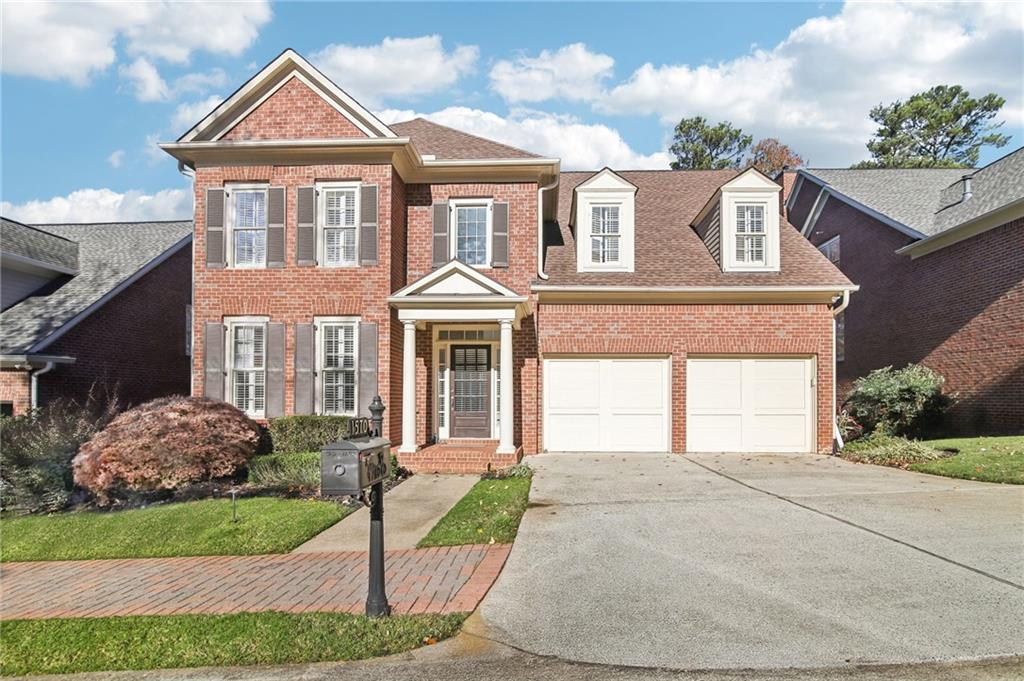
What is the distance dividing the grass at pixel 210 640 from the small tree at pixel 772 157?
34.2 meters

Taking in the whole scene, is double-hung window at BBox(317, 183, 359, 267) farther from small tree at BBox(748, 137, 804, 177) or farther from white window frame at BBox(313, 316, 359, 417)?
small tree at BBox(748, 137, 804, 177)

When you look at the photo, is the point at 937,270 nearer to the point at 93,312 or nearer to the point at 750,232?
the point at 750,232

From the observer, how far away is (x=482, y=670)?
4.04m

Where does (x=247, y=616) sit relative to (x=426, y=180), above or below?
below

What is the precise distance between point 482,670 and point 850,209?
1938 centimetres

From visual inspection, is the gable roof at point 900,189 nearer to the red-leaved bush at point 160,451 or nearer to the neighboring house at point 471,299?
the neighboring house at point 471,299

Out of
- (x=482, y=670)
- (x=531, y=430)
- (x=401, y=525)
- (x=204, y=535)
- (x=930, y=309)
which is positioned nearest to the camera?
(x=482, y=670)

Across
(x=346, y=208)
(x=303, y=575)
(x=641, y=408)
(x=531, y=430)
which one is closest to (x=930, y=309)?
(x=641, y=408)

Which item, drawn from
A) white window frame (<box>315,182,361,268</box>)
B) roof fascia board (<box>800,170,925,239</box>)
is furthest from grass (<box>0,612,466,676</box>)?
roof fascia board (<box>800,170,925,239</box>)

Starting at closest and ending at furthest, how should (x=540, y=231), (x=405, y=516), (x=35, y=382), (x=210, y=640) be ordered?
(x=210, y=640)
(x=405, y=516)
(x=35, y=382)
(x=540, y=231)

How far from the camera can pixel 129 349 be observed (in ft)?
52.1

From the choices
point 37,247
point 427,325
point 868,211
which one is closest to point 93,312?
point 37,247

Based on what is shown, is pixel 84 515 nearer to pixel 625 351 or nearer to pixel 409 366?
pixel 409 366

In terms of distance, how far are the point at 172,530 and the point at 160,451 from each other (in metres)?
2.51
